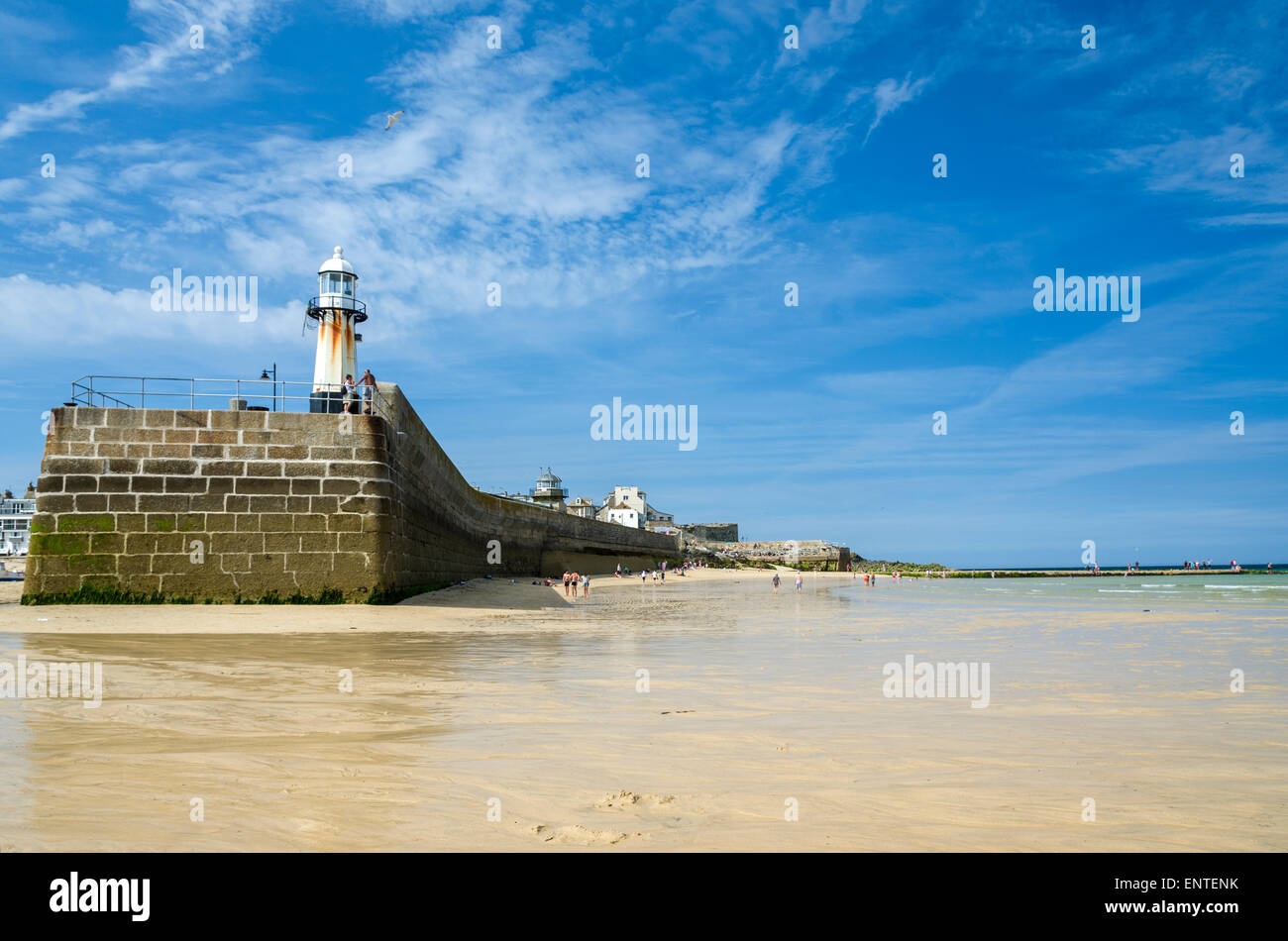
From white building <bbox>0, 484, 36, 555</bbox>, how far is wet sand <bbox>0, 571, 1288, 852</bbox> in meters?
106

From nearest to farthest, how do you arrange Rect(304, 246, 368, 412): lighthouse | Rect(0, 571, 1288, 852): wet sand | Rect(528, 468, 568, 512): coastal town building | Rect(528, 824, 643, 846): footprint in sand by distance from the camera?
Rect(528, 824, 643, 846): footprint in sand, Rect(0, 571, 1288, 852): wet sand, Rect(304, 246, 368, 412): lighthouse, Rect(528, 468, 568, 512): coastal town building

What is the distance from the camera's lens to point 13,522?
104688mm

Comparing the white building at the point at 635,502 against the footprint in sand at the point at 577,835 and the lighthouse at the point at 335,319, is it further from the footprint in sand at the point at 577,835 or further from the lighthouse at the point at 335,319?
the footprint in sand at the point at 577,835

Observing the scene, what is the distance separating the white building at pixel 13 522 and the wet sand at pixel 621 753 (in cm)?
10596

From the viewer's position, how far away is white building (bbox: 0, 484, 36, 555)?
94.1m

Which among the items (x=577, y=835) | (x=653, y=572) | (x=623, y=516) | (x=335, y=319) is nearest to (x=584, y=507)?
(x=623, y=516)

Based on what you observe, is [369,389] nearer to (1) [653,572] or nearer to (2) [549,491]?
(1) [653,572]

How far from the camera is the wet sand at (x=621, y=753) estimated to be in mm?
3278

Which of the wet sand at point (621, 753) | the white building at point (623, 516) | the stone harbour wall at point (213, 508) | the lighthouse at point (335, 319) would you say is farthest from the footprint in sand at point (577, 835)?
the white building at point (623, 516)

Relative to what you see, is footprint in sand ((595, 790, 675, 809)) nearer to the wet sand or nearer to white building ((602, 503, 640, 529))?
the wet sand

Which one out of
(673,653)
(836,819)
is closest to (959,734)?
(836,819)

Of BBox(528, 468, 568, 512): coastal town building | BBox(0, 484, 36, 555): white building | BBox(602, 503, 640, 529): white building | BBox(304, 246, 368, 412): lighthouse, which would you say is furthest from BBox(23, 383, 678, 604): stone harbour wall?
BBox(0, 484, 36, 555): white building

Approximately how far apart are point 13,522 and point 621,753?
130m
